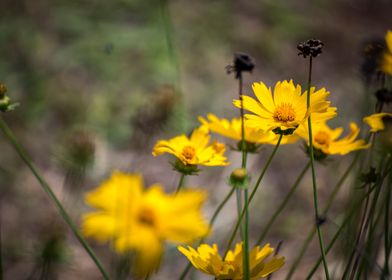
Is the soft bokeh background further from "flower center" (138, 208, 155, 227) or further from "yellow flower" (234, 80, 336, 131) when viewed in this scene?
"flower center" (138, 208, 155, 227)

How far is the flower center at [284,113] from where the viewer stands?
83 centimetres

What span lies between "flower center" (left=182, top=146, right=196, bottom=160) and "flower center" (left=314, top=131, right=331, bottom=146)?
0.27 metres

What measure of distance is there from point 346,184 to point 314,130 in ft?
4.19

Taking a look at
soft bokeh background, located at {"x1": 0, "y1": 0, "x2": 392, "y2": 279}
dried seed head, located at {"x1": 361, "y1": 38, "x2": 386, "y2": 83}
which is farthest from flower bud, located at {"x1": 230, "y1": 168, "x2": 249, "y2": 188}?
soft bokeh background, located at {"x1": 0, "y1": 0, "x2": 392, "y2": 279}

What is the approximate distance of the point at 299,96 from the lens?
0.85 metres

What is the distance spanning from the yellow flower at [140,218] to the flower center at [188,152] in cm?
24

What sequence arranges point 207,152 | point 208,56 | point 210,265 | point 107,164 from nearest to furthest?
point 210,265, point 207,152, point 107,164, point 208,56

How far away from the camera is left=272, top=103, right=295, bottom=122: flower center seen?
83 cm

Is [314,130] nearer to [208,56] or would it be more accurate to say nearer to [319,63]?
[208,56]

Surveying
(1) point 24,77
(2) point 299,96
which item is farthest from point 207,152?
(1) point 24,77

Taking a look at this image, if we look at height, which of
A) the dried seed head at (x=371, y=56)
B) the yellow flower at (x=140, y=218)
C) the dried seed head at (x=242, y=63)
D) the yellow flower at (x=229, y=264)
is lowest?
the yellow flower at (x=229, y=264)

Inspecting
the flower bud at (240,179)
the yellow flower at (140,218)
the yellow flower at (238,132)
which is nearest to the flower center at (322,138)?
the yellow flower at (238,132)

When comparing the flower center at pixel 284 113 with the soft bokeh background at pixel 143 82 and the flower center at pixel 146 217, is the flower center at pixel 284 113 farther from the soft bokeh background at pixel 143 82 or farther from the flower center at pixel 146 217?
the soft bokeh background at pixel 143 82

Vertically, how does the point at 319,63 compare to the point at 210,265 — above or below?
above
